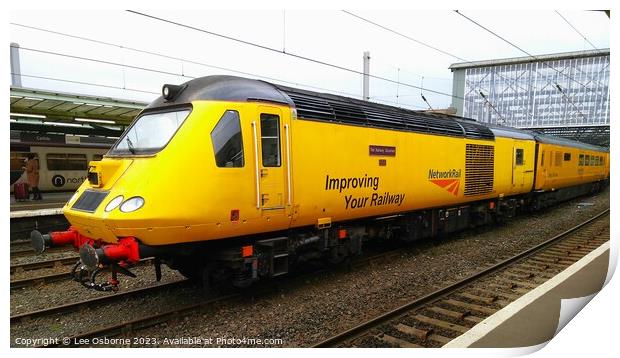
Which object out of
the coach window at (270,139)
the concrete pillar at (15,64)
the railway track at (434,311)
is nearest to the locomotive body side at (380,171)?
the coach window at (270,139)

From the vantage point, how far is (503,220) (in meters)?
13.4

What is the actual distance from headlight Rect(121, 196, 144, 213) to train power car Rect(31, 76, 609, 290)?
1cm

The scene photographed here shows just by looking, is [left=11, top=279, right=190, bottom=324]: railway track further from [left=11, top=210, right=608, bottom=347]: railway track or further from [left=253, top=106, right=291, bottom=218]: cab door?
[left=253, top=106, right=291, bottom=218]: cab door

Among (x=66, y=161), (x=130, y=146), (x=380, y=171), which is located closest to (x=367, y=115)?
(x=380, y=171)

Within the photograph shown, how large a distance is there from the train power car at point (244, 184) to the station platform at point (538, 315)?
2875 millimetres

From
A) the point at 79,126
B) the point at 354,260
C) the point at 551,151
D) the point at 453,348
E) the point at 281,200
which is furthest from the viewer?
the point at 79,126

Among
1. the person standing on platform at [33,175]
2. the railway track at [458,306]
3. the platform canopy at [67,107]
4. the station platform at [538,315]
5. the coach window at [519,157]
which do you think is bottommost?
the railway track at [458,306]

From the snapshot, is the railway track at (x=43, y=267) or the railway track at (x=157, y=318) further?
the railway track at (x=43, y=267)

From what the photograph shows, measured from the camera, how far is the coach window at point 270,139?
566 cm

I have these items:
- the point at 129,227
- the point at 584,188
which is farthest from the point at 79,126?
the point at 584,188

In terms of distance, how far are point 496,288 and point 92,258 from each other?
631cm

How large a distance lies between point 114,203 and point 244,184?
1582mm

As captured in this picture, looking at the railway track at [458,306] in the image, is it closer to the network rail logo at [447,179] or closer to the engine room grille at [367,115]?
the network rail logo at [447,179]

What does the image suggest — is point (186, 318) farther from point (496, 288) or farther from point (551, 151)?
point (551, 151)
